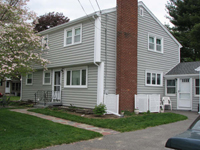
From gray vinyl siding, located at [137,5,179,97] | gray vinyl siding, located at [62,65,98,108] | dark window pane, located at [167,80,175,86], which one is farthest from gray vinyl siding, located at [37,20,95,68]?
dark window pane, located at [167,80,175,86]

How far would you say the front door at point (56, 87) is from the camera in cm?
1476

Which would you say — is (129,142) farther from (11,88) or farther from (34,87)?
(11,88)

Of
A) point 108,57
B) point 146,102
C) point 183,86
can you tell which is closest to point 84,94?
point 108,57

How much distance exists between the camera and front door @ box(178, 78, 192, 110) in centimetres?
1440

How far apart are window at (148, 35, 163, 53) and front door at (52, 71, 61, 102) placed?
6.96 meters

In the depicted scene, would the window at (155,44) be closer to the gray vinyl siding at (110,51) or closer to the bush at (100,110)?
the gray vinyl siding at (110,51)

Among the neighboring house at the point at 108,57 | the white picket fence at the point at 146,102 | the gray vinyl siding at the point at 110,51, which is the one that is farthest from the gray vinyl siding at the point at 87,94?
the white picket fence at the point at 146,102

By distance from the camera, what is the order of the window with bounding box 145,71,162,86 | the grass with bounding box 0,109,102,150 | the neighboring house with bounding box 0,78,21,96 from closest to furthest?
the grass with bounding box 0,109,102,150 → the window with bounding box 145,71,162,86 → the neighboring house with bounding box 0,78,21,96

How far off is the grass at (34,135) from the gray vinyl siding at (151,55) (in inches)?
285

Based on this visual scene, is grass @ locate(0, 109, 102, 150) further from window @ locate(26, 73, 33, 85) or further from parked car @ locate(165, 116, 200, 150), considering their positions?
window @ locate(26, 73, 33, 85)

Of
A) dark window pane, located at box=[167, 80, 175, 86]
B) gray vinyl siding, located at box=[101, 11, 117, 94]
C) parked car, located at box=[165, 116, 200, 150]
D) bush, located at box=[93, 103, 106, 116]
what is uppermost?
gray vinyl siding, located at box=[101, 11, 117, 94]

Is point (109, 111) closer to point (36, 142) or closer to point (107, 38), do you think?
point (107, 38)

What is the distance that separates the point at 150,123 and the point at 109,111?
2663mm

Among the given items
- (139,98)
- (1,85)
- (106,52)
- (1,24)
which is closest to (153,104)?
(139,98)
